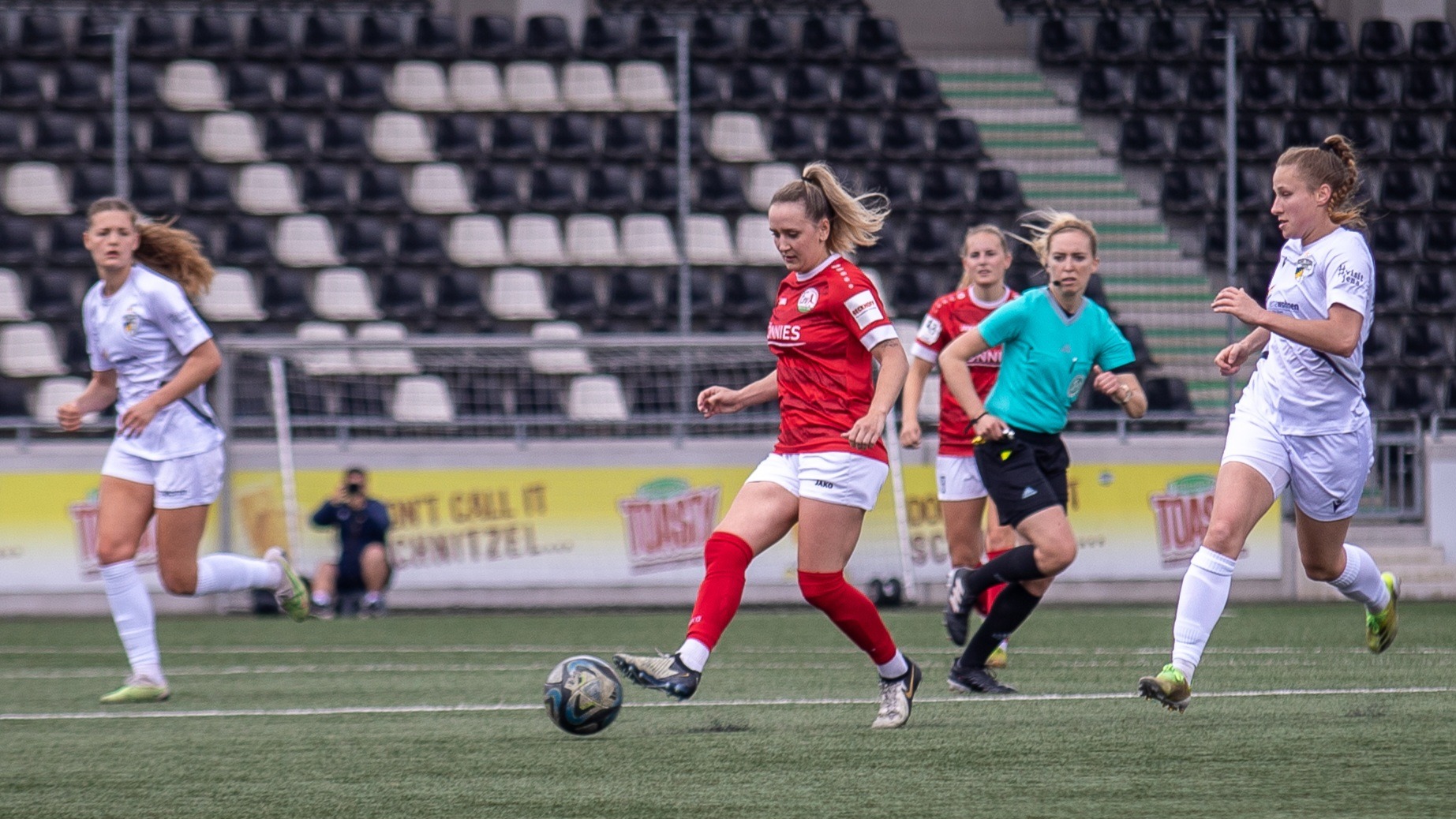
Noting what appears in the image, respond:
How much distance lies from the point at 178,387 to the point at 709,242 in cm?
1067

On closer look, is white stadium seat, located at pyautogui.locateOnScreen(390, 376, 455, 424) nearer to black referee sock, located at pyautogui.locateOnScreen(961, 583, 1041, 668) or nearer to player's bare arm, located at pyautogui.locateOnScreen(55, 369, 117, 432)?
player's bare arm, located at pyautogui.locateOnScreen(55, 369, 117, 432)

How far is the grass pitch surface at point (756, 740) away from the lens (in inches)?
170

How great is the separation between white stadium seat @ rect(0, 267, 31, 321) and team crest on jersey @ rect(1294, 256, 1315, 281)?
14.0 m

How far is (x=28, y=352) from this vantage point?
16.1 meters

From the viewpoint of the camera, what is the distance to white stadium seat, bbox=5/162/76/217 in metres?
17.4

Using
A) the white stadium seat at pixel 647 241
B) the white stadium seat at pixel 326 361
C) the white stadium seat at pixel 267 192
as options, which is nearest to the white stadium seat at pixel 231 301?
the white stadium seat at pixel 267 192

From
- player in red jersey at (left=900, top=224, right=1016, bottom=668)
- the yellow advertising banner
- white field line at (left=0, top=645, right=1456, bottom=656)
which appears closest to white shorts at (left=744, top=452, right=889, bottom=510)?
player in red jersey at (left=900, top=224, right=1016, bottom=668)

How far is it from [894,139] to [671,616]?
739 cm

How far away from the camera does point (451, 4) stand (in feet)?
68.1

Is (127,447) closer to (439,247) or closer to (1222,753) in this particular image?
(1222,753)

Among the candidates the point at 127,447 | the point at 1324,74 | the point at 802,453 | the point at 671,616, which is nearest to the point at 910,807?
the point at 802,453

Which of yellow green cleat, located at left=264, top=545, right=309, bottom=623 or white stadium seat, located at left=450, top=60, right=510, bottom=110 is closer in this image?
yellow green cleat, located at left=264, top=545, right=309, bottom=623

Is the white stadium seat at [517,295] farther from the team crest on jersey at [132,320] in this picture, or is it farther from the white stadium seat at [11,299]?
the team crest on jersey at [132,320]

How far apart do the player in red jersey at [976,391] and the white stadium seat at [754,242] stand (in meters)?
9.02
